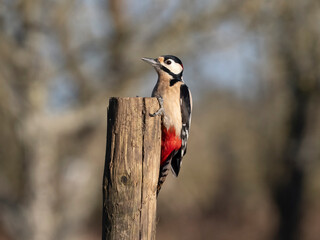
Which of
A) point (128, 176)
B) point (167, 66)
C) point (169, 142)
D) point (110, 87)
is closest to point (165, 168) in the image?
point (169, 142)

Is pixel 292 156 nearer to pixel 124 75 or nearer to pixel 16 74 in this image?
pixel 124 75

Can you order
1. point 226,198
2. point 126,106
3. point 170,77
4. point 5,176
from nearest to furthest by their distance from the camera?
point 126,106, point 170,77, point 5,176, point 226,198

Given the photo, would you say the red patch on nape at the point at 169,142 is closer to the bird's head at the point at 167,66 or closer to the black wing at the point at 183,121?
the black wing at the point at 183,121

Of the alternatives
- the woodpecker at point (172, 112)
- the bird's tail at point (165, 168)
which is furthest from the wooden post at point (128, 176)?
the bird's tail at point (165, 168)

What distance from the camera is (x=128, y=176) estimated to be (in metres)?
3.88

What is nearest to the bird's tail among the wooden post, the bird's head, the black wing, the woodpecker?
the woodpecker

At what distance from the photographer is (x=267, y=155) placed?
16.1 metres

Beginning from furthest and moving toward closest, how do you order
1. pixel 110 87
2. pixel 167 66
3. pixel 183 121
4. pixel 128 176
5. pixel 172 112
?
1. pixel 110 87
2. pixel 167 66
3. pixel 183 121
4. pixel 172 112
5. pixel 128 176

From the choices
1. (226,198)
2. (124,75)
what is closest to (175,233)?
(226,198)

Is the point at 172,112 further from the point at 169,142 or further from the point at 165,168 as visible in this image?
the point at 165,168

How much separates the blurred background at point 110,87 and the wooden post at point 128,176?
299 inches

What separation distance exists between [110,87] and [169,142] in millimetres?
8004

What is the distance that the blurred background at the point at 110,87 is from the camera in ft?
38.0

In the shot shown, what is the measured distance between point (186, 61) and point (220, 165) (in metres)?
11.1
